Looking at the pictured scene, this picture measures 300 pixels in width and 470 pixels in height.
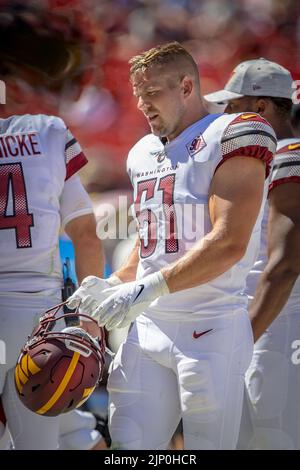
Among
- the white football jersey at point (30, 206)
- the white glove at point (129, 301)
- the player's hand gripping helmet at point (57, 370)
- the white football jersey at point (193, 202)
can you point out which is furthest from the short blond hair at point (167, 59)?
the player's hand gripping helmet at point (57, 370)

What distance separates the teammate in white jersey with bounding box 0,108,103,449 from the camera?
8.73 feet

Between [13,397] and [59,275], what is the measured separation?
42 cm

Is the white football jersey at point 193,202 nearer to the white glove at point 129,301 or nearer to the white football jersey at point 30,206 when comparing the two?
the white glove at point 129,301

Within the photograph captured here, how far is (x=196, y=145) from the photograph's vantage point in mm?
2432

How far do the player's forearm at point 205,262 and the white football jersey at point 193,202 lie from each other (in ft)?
0.33

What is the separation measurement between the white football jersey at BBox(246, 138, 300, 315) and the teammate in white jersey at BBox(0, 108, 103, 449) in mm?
597

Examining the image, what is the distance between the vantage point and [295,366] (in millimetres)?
2957

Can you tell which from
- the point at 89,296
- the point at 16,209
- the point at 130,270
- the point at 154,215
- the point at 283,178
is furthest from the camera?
the point at 283,178

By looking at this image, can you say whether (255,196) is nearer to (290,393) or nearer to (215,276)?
(215,276)

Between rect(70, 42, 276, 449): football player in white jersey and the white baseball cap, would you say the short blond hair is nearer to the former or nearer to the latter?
rect(70, 42, 276, 449): football player in white jersey

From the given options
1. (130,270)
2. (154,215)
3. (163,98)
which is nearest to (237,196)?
(154,215)

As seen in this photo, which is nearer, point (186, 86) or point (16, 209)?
point (186, 86)

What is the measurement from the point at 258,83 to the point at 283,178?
0.45 metres

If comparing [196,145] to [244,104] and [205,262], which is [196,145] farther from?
[244,104]
